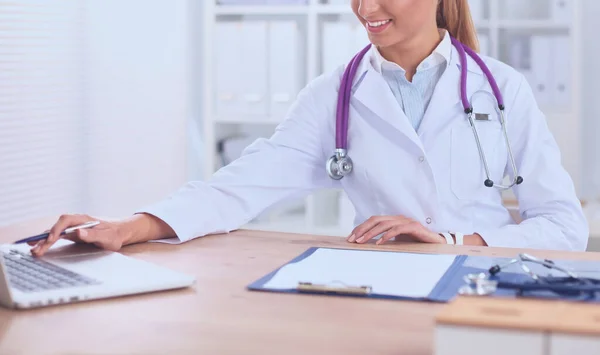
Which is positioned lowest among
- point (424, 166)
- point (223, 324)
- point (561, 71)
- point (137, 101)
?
point (223, 324)

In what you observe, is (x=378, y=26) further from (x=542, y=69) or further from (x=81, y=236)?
(x=542, y=69)

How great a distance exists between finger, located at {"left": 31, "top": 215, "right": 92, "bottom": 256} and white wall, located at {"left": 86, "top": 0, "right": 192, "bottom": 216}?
226 cm

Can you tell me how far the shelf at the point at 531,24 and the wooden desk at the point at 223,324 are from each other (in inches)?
89.5

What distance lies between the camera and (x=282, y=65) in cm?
338

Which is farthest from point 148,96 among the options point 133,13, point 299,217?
point 299,217

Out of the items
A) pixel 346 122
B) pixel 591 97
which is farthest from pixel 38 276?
pixel 591 97

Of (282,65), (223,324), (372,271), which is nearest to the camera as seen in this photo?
(223,324)

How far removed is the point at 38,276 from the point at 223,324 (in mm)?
367

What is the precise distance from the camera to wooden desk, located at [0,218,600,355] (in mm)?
981

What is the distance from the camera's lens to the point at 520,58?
333cm

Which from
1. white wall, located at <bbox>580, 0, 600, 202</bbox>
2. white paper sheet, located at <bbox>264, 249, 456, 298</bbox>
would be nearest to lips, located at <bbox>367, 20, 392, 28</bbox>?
white paper sheet, located at <bbox>264, 249, 456, 298</bbox>

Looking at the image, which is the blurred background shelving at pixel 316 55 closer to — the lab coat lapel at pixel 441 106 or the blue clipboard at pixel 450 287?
the lab coat lapel at pixel 441 106

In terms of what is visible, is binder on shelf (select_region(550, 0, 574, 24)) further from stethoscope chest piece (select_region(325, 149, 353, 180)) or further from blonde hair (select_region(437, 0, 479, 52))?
stethoscope chest piece (select_region(325, 149, 353, 180))

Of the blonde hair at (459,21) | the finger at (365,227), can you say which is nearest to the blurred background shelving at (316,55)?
the blonde hair at (459,21)
